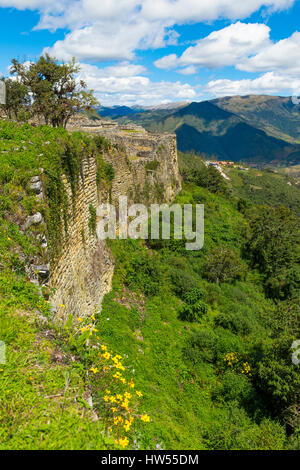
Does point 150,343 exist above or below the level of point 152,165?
below

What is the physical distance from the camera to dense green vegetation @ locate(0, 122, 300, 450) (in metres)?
3.14

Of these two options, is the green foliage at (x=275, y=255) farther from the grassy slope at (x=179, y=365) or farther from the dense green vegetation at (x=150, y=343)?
the grassy slope at (x=179, y=365)

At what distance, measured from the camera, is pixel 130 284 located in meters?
11.8

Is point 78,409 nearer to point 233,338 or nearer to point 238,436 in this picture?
point 238,436

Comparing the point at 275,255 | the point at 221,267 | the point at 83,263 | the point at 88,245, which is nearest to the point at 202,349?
the point at 83,263

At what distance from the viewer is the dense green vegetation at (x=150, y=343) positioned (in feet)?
10.3

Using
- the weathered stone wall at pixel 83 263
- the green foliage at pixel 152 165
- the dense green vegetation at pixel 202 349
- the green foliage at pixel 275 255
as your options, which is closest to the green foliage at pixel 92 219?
the weathered stone wall at pixel 83 263

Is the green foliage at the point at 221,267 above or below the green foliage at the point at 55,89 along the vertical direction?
below

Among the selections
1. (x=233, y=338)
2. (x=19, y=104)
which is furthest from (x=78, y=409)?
(x=19, y=104)

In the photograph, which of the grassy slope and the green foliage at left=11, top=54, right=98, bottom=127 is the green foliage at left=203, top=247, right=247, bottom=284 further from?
the green foliage at left=11, top=54, right=98, bottom=127

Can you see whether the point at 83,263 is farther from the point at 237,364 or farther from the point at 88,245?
the point at 237,364

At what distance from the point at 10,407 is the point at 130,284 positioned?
29.5 feet

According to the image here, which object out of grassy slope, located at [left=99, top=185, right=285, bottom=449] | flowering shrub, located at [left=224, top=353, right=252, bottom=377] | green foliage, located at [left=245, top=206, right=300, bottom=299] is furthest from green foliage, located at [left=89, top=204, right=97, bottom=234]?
green foliage, located at [left=245, top=206, right=300, bottom=299]

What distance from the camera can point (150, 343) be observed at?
950 centimetres
